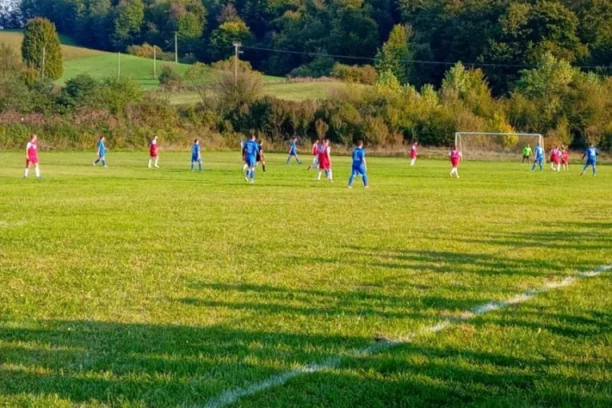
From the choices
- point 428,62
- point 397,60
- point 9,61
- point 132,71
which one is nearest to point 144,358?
point 9,61

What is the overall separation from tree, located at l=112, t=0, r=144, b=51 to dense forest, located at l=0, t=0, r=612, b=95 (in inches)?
7.0

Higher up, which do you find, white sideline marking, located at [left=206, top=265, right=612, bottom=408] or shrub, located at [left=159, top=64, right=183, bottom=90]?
shrub, located at [left=159, top=64, right=183, bottom=90]

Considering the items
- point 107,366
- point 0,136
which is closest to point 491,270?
point 107,366

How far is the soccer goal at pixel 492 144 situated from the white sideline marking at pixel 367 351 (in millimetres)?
56302

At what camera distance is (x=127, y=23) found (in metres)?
139

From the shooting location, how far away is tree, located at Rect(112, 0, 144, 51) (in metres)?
139

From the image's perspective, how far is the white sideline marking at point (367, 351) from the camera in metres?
5.59

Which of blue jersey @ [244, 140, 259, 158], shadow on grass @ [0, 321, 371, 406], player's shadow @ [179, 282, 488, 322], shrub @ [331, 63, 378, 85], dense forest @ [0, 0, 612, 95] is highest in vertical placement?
dense forest @ [0, 0, 612, 95]

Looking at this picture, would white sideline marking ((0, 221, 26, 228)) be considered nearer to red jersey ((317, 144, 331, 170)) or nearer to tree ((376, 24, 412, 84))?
red jersey ((317, 144, 331, 170))

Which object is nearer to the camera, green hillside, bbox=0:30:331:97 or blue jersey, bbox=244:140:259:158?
blue jersey, bbox=244:140:259:158

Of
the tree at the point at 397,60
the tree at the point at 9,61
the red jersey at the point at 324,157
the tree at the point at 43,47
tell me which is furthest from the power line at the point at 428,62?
the red jersey at the point at 324,157

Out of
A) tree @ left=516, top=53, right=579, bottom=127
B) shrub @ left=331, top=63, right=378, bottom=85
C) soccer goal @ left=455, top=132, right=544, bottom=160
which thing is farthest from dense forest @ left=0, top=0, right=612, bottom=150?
soccer goal @ left=455, top=132, right=544, bottom=160

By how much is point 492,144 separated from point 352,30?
61.2m

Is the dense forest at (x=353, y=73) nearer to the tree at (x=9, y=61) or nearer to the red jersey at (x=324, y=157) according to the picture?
the tree at (x=9, y=61)
